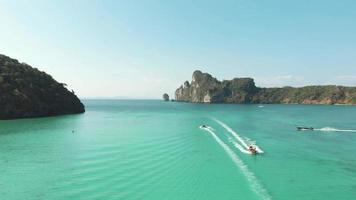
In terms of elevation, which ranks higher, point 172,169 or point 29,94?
point 29,94

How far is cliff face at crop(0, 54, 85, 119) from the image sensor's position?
11325cm

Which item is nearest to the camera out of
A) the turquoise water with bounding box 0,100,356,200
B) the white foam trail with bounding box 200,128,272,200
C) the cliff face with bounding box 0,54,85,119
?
the white foam trail with bounding box 200,128,272,200

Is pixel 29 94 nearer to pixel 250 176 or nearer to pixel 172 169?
pixel 172 169

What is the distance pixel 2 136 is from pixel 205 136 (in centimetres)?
3812

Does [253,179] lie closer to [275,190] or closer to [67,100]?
[275,190]

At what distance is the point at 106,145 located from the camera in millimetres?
58781

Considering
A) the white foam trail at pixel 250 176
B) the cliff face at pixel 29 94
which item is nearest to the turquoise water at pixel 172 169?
the white foam trail at pixel 250 176

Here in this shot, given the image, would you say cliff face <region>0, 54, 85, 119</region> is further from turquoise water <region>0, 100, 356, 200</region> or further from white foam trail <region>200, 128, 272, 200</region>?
white foam trail <region>200, 128, 272, 200</region>

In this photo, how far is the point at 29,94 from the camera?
12288 centimetres

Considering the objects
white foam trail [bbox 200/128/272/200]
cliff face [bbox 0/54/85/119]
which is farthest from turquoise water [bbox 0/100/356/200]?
cliff face [bbox 0/54/85/119]

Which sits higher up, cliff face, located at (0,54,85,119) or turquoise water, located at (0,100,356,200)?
cliff face, located at (0,54,85,119)

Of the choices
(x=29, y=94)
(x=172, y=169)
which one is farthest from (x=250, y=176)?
(x=29, y=94)

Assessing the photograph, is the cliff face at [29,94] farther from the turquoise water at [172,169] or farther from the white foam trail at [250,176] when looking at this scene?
the white foam trail at [250,176]

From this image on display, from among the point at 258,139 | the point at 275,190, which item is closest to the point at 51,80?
the point at 258,139
